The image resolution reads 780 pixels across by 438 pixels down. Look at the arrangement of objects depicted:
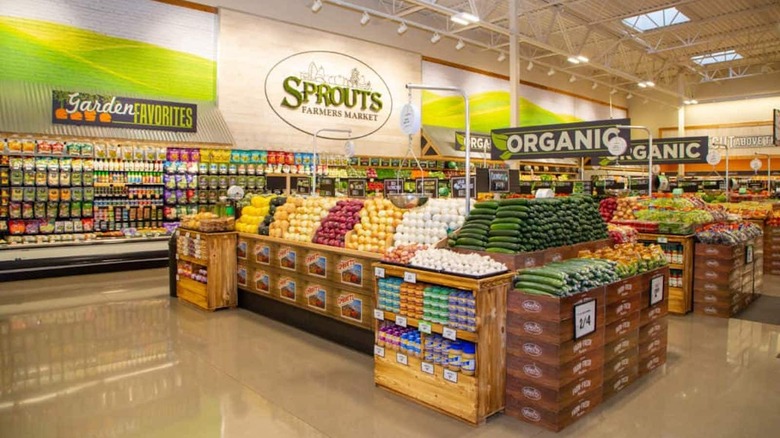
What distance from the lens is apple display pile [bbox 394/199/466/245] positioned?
481cm

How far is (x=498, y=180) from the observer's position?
6488 millimetres

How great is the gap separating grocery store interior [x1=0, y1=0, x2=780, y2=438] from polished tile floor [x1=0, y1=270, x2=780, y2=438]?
0.10 feet

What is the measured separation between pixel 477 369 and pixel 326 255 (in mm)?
2458

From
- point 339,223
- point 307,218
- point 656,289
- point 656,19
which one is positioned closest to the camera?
point 656,289

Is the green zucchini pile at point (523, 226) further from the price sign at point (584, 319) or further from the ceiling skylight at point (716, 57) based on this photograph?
the ceiling skylight at point (716, 57)

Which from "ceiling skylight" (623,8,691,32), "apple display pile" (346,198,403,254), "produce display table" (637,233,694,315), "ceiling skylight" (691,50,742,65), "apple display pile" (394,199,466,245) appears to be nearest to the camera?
"apple display pile" (394,199,466,245)

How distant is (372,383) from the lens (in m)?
4.32

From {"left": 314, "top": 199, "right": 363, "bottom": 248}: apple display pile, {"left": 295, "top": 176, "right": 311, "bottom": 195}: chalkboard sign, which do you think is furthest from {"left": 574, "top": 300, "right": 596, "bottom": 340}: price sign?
{"left": 295, "top": 176, "right": 311, "bottom": 195}: chalkboard sign

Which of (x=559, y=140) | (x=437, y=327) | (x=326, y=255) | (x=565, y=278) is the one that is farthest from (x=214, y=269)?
(x=559, y=140)

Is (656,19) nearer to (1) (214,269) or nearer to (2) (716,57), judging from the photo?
(2) (716,57)

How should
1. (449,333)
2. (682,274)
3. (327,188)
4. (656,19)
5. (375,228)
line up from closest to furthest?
(449,333) < (375,228) < (682,274) < (327,188) < (656,19)

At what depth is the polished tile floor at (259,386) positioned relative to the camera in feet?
11.6

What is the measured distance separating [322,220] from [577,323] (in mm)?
3301

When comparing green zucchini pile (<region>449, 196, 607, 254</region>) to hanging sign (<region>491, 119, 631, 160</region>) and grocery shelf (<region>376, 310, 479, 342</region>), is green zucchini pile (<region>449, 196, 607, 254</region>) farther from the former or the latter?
hanging sign (<region>491, 119, 631, 160</region>)
